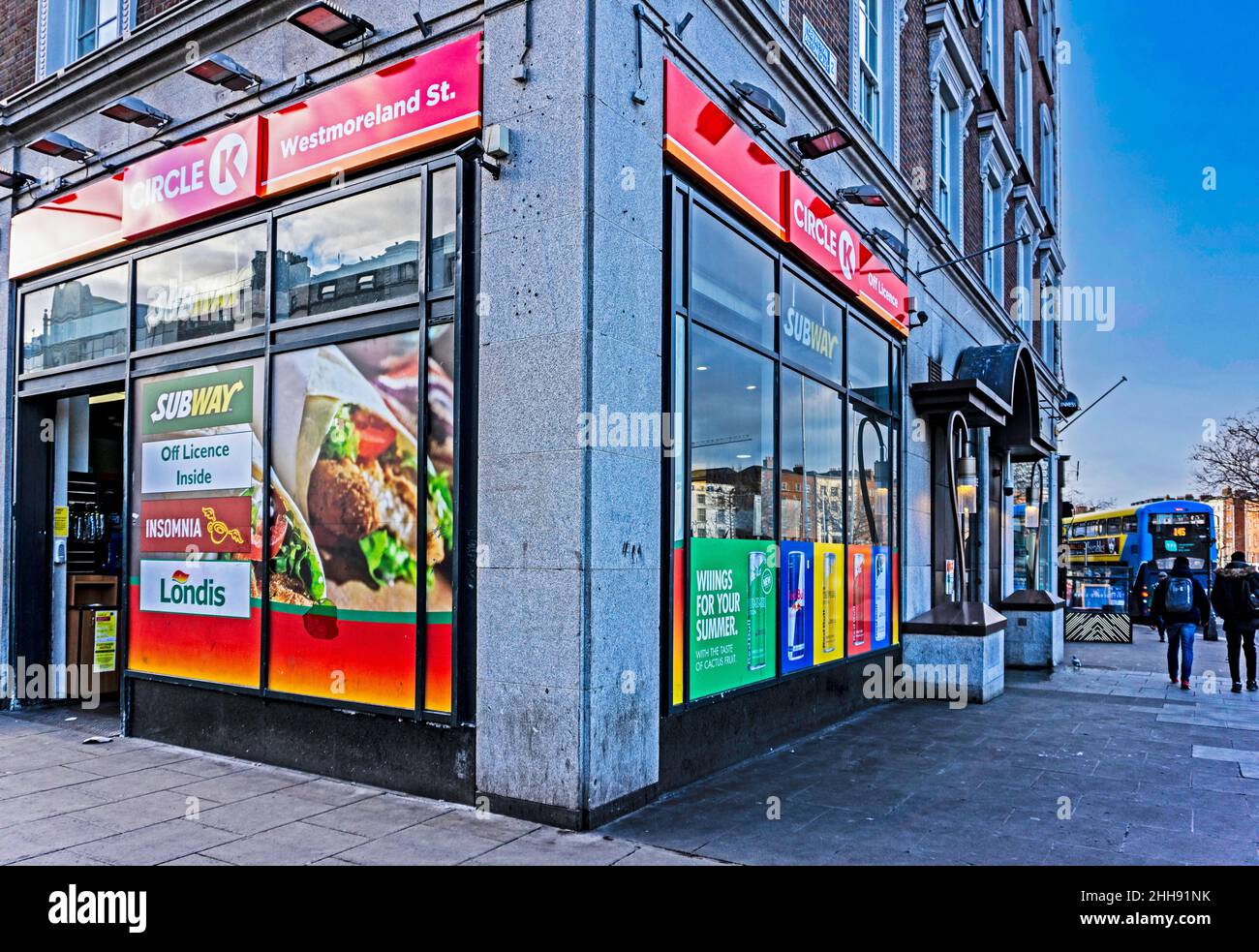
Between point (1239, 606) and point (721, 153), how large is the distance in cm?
977

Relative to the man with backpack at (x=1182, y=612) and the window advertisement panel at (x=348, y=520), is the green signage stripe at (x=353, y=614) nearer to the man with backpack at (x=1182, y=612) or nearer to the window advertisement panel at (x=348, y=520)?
the window advertisement panel at (x=348, y=520)

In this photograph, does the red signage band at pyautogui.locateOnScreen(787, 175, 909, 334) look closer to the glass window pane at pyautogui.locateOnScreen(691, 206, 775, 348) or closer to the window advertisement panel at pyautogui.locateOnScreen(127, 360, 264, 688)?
the glass window pane at pyautogui.locateOnScreen(691, 206, 775, 348)

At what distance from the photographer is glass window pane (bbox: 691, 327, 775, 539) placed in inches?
297

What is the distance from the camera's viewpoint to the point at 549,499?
596 cm

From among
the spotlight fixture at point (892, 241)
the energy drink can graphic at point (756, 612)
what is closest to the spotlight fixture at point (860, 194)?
the spotlight fixture at point (892, 241)

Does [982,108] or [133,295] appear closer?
[133,295]

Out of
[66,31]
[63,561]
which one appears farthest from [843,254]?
[63,561]

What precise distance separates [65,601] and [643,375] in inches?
287

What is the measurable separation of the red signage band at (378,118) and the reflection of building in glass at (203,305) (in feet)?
2.52

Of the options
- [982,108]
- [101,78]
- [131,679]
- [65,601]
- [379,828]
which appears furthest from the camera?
[982,108]

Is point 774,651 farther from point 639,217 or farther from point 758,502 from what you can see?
point 639,217

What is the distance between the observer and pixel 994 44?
63.0ft

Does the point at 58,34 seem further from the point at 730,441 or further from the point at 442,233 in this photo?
the point at 730,441
